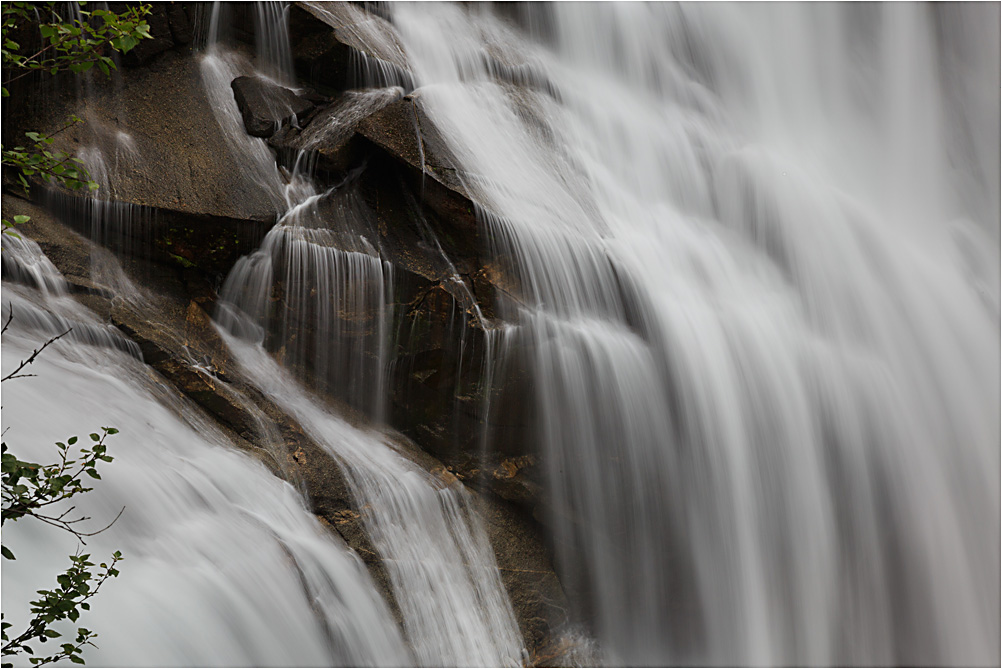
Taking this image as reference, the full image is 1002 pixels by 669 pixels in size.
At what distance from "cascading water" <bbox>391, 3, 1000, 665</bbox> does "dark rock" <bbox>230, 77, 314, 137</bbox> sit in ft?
3.88

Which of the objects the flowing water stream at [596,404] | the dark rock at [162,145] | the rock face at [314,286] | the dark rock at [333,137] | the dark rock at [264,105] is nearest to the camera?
the flowing water stream at [596,404]

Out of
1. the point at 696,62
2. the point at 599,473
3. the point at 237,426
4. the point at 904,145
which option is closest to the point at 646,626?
the point at 599,473

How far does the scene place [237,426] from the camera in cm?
494

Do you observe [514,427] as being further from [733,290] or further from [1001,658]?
[1001,658]

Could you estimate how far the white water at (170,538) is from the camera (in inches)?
136

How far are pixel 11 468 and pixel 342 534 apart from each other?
9.07ft

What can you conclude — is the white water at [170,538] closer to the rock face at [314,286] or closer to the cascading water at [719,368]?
the rock face at [314,286]

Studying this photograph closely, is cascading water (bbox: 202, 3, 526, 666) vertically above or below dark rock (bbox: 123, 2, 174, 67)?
below

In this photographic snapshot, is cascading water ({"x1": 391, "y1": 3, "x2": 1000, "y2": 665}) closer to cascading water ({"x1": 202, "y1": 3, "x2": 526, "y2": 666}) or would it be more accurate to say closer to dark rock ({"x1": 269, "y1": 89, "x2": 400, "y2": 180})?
dark rock ({"x1": 269, "y1": 89, "x2": 400, "y2": 180})

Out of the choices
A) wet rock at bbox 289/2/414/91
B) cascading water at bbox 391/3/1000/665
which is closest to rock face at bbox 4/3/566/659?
cascading water at bbox 391/3/1000/665

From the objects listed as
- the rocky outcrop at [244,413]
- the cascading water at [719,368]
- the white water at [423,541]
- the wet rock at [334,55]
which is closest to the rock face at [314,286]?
the rocky outcrop at [244,413]

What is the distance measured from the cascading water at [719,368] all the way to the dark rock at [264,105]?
46.5 inches

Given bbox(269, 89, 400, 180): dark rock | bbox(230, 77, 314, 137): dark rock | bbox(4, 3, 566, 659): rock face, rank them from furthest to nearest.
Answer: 1. bbox(230, 77, 314, 137): dark rock
2. bbox(269, 89, 400, 180): dark rock
3. bbox(4, 3, 566, 659): rock face

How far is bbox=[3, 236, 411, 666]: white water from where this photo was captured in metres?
3.46
